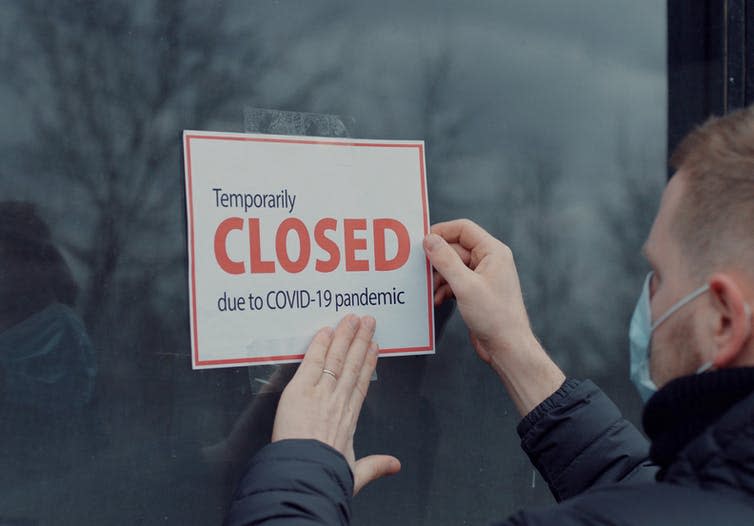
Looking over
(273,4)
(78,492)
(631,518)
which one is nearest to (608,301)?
(631,518)

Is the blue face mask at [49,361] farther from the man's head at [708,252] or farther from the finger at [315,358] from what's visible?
the man's head at [708,252]

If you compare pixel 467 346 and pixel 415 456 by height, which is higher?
pixel 467 346

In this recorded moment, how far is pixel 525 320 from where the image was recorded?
1350 mm

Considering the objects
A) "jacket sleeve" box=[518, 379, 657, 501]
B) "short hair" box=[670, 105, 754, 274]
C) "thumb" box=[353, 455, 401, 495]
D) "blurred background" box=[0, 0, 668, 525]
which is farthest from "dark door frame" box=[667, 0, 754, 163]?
"thumb" box=[353, 455, 401, 495]

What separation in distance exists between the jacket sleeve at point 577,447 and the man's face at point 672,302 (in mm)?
184

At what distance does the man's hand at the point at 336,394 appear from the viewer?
112cm

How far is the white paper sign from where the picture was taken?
113 cm

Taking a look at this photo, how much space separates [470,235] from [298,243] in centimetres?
29

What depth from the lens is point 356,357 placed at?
1.21 m

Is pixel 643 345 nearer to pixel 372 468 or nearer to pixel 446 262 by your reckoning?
pixel 446 262

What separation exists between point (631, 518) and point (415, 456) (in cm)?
46

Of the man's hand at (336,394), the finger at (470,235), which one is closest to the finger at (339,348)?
the man's hand at (336,394)

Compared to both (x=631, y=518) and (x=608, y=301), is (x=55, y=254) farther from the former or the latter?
(x=608, y=301)

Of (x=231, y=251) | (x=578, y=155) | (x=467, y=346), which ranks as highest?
(x=578, y=155)
